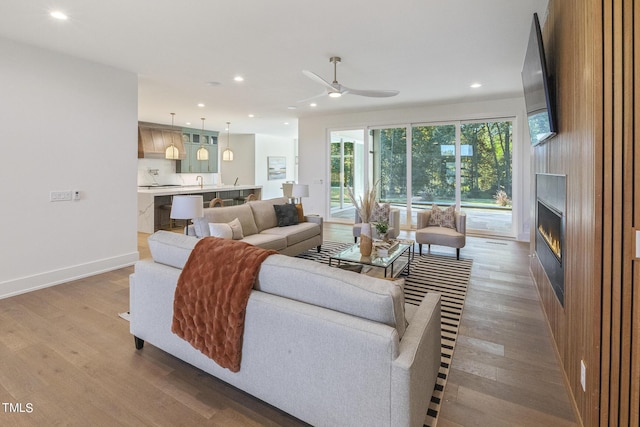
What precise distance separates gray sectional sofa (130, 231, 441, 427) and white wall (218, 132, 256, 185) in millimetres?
10381

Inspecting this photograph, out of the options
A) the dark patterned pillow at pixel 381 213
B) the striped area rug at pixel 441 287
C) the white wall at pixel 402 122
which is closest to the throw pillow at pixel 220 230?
the striped area rug at pixel 441 287

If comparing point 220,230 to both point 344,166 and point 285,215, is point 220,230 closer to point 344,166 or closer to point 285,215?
point 285,215

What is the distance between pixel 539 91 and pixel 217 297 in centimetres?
264

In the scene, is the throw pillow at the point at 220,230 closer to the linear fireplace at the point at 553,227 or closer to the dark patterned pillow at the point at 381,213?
the dark patterned pillow at the point at 381,213

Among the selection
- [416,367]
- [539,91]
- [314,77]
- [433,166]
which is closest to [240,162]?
[433,166]

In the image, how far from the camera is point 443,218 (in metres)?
5.39

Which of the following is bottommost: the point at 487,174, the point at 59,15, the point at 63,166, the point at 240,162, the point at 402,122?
the point at 63,166

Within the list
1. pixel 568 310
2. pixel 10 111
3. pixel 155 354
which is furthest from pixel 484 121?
pixel 10 111

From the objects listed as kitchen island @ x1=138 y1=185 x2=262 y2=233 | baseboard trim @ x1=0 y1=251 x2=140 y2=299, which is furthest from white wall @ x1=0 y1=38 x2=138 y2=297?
kitchen island @ x1=138 y1=185 x2=262 y2=233

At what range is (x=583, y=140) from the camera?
166 centimetres

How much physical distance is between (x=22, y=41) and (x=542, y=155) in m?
5.41

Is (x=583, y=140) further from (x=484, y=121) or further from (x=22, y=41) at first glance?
(x=484, y=121)

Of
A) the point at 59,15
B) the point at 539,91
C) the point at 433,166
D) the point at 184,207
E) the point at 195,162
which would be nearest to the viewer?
the point at 539,91

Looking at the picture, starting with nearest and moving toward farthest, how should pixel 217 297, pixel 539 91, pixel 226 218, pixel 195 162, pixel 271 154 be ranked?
pixel 217 297
pixel 539 91
pixel 226 218
pixel 195 162
pixel 271 154
